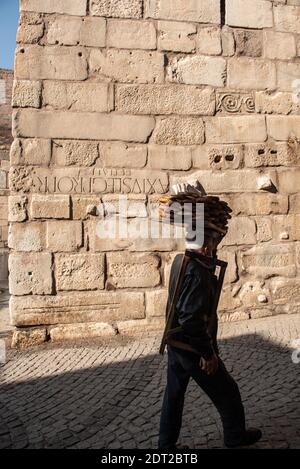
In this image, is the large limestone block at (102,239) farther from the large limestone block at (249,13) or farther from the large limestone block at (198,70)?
the large limestone block at (249,13)

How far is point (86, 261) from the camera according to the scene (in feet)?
14.3

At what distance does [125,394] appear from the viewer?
280cm

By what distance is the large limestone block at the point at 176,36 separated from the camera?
4688mm

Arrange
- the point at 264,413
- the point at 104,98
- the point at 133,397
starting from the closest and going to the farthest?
the point at 264,413 < the point at 133,397 < the point at 104,98

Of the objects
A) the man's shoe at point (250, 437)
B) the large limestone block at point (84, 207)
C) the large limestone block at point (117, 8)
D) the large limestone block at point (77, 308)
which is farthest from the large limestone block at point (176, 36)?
the man's shoe at point (250, 437)

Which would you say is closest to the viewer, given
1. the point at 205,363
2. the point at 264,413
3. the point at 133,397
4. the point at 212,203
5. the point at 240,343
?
the point at 205,363

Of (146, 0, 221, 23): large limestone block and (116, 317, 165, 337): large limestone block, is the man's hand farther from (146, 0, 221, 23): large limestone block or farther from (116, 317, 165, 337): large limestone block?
(146, 0, 221, 23): large limestone block

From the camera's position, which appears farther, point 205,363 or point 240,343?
point 240,343

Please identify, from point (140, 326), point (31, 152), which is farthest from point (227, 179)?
point (31, 152)

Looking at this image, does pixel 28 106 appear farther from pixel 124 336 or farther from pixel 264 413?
pixel 264 413

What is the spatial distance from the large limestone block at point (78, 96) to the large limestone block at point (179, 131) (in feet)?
2.23

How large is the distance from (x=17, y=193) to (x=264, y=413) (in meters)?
3.43

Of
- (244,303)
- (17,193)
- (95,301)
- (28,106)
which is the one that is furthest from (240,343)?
(28,106)

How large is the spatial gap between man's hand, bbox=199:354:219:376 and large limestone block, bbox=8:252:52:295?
2785 millimetres
